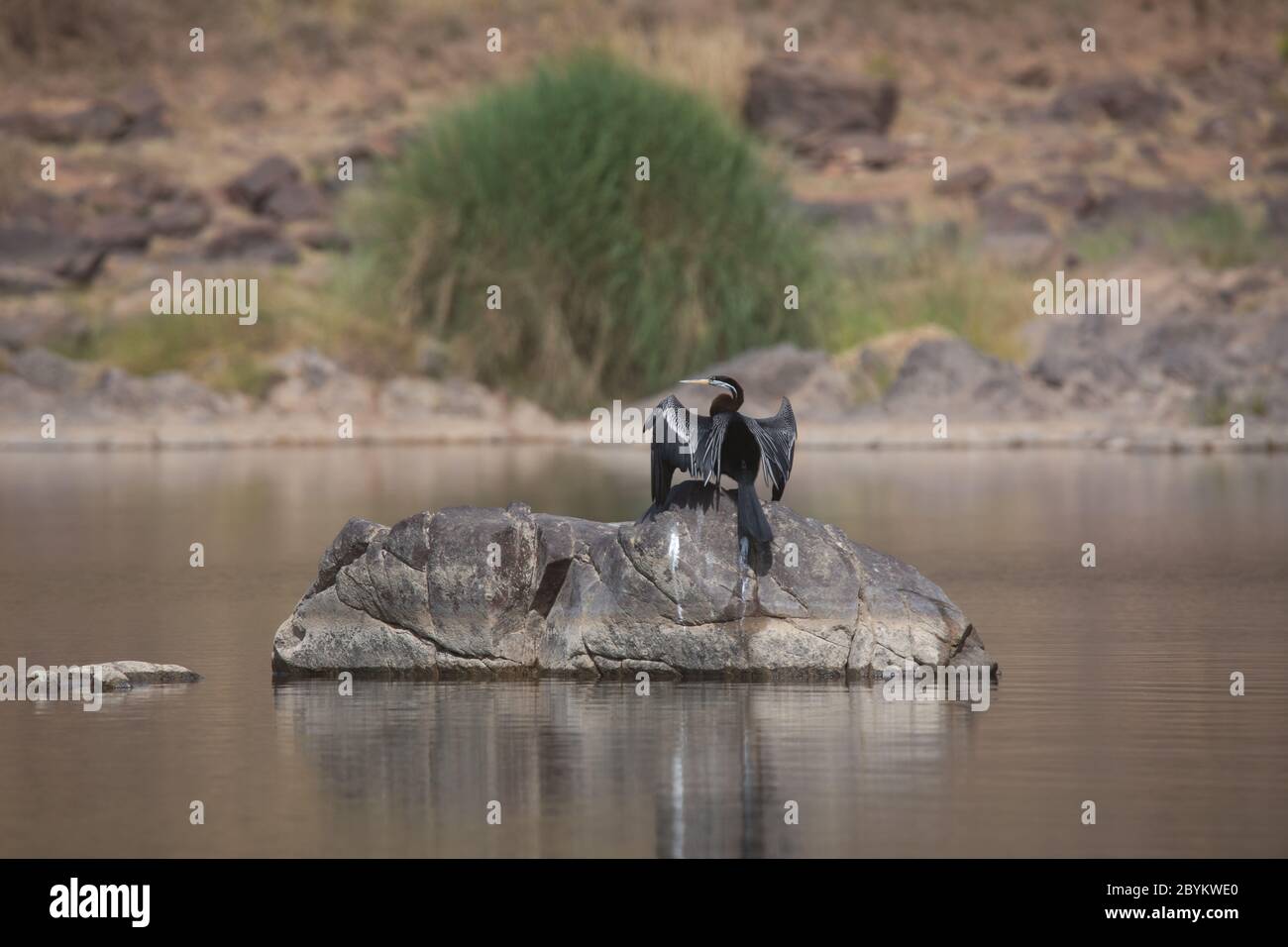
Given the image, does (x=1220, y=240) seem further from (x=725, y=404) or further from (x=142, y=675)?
(x=142, y=675)

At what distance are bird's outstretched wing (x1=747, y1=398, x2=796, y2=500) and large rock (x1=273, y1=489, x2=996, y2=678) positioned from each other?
151 mm

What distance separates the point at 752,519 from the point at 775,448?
1.62 feet

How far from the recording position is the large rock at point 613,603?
9898 millimetres

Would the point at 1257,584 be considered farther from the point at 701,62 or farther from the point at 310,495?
the point at 701,62

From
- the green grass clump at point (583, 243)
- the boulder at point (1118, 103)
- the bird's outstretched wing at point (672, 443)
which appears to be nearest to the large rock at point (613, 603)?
the bird's outstretched wing at point (672, 443)

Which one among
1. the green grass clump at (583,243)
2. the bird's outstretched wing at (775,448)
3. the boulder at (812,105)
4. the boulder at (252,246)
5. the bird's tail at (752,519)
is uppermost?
the boulder at (812,105)

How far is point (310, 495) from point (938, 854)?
1424cm

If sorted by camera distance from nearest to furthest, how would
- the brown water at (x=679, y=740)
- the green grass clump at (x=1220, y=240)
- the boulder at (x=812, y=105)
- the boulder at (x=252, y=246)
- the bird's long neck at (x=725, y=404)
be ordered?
the brown water at (x=679, y=740) → the bird's long neck at (x=725, y=404) → the green grass clump at (x=1220, y=240) → the boulder at (x=252, y=246) → the boulder at (x=812, y=105)

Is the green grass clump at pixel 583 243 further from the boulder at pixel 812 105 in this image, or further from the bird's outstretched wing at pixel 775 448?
the bird's outstretched wing at pixel 775 448

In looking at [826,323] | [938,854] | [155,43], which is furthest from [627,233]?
[155,43]

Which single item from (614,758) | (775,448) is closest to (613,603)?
(775,448)

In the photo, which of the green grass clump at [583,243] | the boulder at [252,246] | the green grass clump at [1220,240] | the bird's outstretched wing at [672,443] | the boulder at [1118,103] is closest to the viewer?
the bird's outstretched wing at [672,443]

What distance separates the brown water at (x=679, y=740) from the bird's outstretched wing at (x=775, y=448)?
3.24 feet
